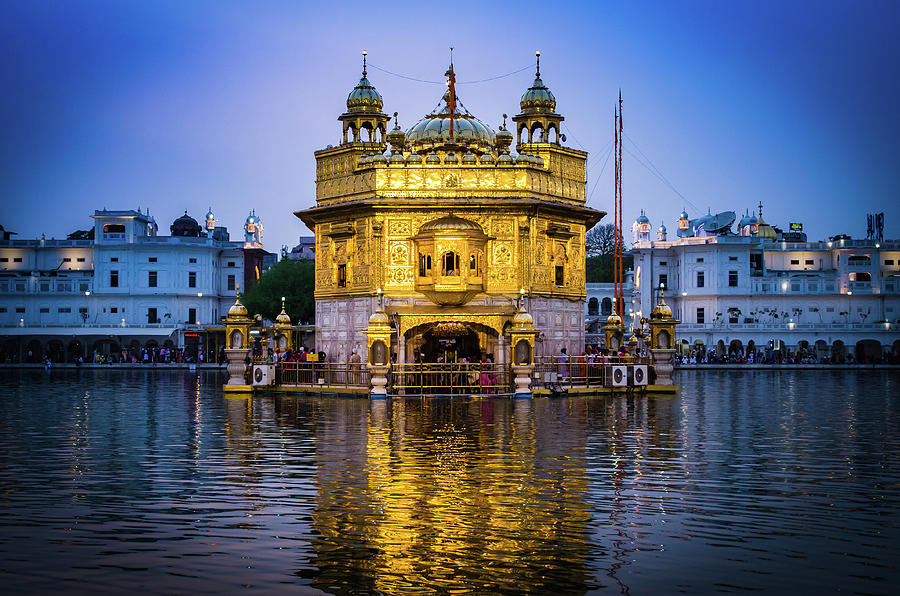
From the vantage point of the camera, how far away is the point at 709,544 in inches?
392

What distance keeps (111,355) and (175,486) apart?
73916mm

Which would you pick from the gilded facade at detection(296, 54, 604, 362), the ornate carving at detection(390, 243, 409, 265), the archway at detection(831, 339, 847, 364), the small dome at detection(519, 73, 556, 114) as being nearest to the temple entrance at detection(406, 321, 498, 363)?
the gilded facade at detection(296, 54, 604, 362)

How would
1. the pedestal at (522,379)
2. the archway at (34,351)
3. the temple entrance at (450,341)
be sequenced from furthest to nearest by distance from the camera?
the archway at (34,351), the temple entrance at (450,341), the pedestal at (522,379)

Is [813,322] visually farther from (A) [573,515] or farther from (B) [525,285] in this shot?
(A) [573,515]

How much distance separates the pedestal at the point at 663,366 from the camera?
39062 mm

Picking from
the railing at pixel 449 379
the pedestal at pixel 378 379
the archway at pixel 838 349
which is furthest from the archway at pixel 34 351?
the archway at pixel 838 349

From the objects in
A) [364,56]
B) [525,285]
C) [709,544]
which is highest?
[364,56]

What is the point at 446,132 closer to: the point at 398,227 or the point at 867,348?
the point at 398,227

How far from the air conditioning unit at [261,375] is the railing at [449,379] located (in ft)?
18.7

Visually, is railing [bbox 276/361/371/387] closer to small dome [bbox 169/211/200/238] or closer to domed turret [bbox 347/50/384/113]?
domed turret [bbox 347/50/384/113]

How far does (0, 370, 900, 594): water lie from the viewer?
8789 millimetres

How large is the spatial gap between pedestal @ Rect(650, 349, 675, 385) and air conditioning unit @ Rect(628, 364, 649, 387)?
0.68 metres

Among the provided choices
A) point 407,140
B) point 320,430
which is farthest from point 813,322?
point 320,430

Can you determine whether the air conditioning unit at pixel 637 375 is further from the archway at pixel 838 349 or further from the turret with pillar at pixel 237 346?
the archway at pixel 838 349
